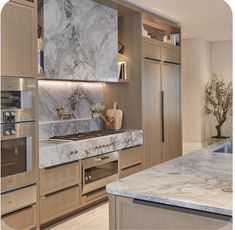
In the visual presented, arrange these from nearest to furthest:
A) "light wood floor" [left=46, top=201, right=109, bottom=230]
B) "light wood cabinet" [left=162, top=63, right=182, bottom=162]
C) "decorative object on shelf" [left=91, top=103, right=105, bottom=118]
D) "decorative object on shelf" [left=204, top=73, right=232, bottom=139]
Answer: "light wood floor" [left=46, top=201, right=109, bottom=230] → "decorative object on shelf" [left=91, top=103, right=105, bottom=118] → "light wood cabinet" [left=162, top=63, right=182, bottom=162] → "decorative object on shelf" [left=204, top=73, right=232, bottom=139]

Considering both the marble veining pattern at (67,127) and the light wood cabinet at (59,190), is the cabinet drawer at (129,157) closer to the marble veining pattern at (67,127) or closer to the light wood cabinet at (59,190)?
the marble veining pattern at (67,127)

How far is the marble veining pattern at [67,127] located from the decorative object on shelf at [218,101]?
4236 mm

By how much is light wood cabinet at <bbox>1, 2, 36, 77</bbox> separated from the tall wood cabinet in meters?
2.37

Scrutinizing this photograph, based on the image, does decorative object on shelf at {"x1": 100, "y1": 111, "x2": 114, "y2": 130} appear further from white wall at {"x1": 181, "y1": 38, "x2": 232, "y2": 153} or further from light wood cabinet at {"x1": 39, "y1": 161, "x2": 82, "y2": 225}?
white wall at {"x1": 181, "y1": 38, "x2": 232, "y2": 153}

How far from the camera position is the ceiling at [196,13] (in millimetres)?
5188

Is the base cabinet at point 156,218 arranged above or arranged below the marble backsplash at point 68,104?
below

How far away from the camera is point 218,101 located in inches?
344

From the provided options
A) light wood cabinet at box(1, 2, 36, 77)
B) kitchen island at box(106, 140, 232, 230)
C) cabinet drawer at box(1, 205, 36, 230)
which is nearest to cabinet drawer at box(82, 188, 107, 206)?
cabinet drawer at box(1, 205, 36, 230)

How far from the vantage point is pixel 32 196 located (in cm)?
342

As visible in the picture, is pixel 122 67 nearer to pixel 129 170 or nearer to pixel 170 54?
pixel 170 54

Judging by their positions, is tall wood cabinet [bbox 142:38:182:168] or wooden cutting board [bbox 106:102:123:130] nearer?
wooden cutting board [bbox 106:102:123:130]

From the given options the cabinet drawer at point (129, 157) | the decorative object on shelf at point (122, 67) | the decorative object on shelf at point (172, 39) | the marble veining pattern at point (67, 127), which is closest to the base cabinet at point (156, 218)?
the marble veining pattern at point (67, 127)

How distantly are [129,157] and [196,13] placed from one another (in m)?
2.73

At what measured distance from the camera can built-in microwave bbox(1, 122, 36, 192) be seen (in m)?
3.10
